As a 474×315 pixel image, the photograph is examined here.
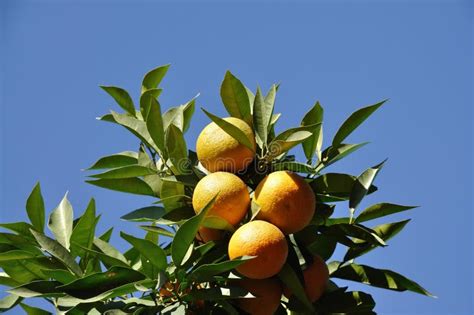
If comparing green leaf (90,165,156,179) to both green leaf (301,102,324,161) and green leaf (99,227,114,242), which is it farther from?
green leaf (301,102,324,161)

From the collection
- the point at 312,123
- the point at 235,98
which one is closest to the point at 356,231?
the point at 312,123

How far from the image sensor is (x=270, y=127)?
2.14 metres

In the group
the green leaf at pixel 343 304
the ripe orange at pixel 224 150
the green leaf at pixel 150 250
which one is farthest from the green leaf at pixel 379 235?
the green leaf at pixel 150 250

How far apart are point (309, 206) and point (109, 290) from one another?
66 cm

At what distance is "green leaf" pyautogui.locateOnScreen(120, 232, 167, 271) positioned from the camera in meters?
1.70

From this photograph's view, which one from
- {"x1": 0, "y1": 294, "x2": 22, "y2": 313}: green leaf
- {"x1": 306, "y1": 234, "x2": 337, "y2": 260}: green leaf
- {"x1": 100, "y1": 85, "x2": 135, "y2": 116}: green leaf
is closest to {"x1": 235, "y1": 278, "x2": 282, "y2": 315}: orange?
{"x1": 306, "y1": 234, "x2": 337, "y2": 260}: green leaf

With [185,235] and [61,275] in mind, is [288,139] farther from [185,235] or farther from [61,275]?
[61,275]

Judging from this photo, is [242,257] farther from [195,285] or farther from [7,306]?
[7,306]

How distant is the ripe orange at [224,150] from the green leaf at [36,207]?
66 centimetres

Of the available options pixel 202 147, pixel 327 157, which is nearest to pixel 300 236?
pixel 327 157

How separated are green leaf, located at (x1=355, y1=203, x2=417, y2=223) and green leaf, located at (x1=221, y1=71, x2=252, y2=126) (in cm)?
51

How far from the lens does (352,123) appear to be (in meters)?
2.08

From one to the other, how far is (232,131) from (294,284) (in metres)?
0.52

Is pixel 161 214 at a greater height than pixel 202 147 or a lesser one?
lesser
